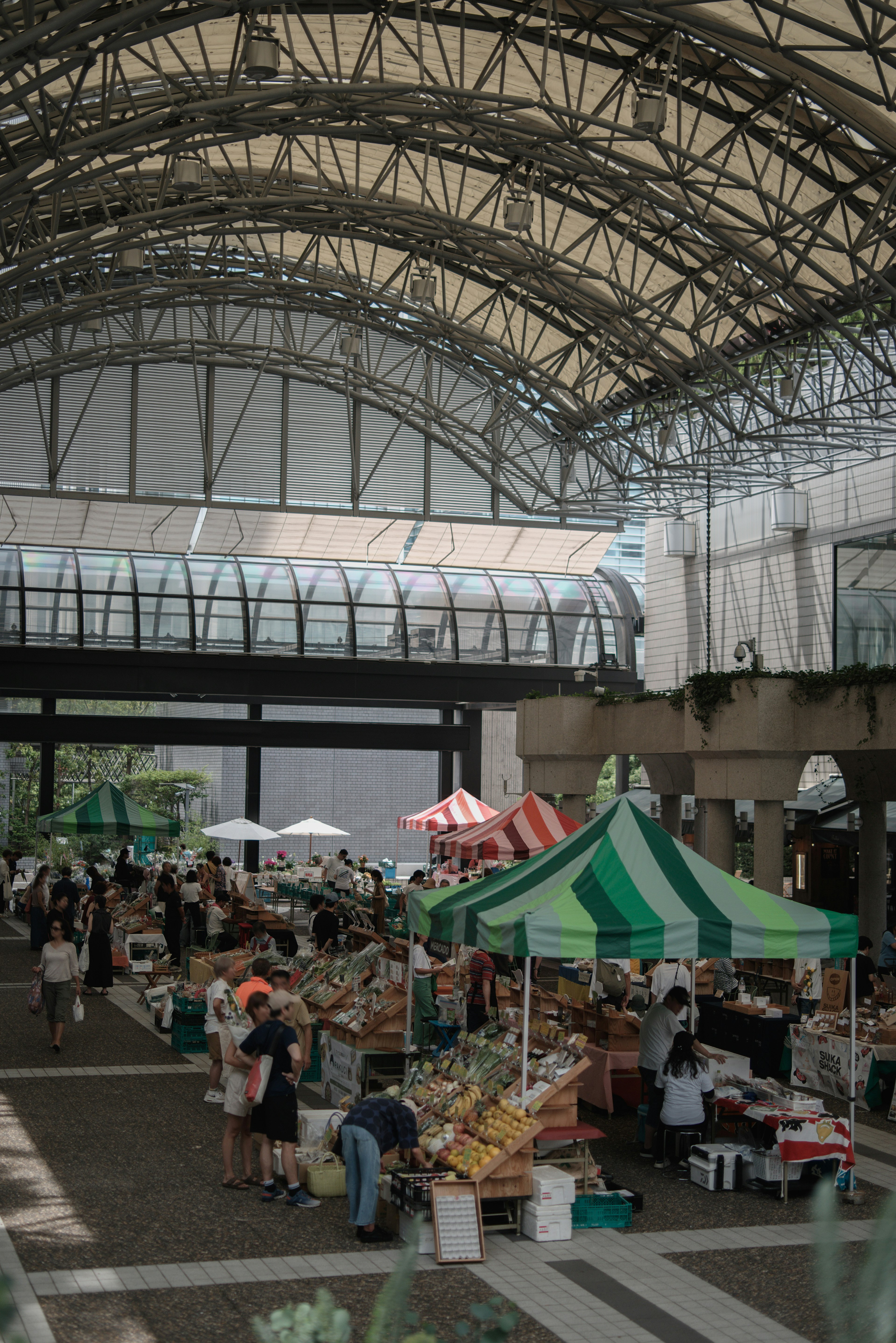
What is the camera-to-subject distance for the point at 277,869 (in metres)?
34.4

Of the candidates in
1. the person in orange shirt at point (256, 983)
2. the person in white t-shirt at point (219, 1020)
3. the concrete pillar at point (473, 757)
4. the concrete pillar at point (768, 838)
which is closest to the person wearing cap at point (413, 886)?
the concrete pillar at point (768, 838)

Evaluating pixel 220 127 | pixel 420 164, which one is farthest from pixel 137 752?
pixel 220 127

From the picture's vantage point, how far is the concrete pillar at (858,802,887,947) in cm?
2327

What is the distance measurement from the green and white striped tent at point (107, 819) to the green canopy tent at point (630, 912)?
14759 millimetres

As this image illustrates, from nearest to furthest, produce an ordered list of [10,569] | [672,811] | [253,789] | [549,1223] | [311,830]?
[549,1223] < [672,811] < [311,830] < [10,569] < [253,789]

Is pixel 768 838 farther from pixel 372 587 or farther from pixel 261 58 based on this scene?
pixel 372 587

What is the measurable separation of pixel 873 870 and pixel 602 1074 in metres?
12.0

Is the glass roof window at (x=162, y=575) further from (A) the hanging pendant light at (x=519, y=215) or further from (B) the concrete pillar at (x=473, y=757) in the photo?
(A) the hanging pendant light at (x=519, y=215)

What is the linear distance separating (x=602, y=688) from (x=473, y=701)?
896 cm

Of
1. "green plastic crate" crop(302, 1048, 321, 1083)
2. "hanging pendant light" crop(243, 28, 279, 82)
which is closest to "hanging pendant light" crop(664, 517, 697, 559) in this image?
"hanging pendant light" crop(243, 28, 279, 82)

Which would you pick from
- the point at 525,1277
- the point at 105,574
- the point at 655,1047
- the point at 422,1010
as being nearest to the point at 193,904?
the point at 422,1010

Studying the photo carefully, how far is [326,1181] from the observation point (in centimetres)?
971

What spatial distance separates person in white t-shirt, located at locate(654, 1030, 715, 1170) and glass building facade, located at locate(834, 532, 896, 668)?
12.9m

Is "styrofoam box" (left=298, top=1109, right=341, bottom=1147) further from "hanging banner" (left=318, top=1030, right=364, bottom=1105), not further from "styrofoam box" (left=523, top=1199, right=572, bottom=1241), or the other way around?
"styrofoam box" (left=523, top=1199, right=572, bottom=1241)
